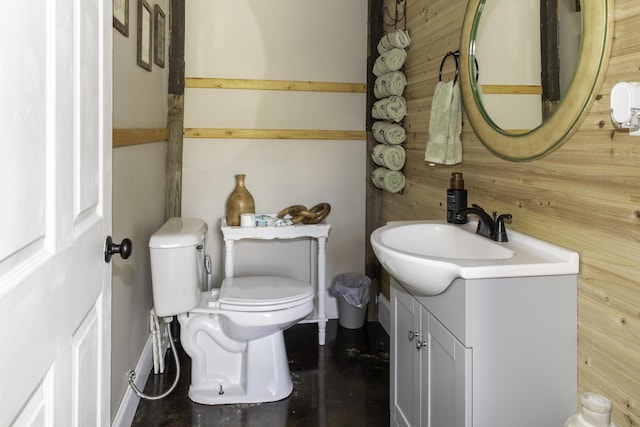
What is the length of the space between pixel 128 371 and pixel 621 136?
2.09 m

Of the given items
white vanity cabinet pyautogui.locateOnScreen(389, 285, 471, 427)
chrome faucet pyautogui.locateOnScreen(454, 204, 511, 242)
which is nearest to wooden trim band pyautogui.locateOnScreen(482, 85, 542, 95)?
chrome faucet pyautogui.locateOnScreen(454, 204, 511, 242)

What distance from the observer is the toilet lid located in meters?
2.34

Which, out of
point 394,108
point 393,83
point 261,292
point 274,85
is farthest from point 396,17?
point 261,292

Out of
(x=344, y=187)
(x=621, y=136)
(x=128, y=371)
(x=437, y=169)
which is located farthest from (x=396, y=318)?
(x=344, y=187)

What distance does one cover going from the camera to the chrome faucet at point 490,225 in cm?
166

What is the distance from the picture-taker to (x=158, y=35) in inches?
110

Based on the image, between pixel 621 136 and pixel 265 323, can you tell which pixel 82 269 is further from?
pixel 265 323

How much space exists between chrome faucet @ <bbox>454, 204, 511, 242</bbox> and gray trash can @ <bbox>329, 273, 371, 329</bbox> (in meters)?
1.53

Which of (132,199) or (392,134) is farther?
(392,134)

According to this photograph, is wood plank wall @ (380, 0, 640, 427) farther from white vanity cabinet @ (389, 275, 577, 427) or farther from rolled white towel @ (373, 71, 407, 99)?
rolled white towel @ (373, 71, 407, 99)

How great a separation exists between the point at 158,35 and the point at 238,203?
1068 millimetres

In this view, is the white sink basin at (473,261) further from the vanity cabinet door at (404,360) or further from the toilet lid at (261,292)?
the toilet lid at (261,292)

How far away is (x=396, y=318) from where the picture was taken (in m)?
1.95

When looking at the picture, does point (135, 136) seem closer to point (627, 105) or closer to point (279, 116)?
point (279, 116)
